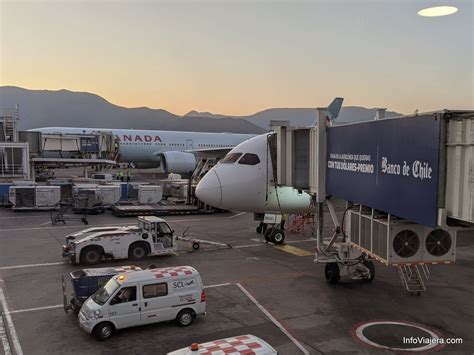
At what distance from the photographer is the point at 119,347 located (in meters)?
11.0

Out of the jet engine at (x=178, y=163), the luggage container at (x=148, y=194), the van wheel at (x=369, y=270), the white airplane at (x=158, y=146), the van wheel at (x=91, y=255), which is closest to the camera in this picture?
the van wheel at (x=369, y=270)

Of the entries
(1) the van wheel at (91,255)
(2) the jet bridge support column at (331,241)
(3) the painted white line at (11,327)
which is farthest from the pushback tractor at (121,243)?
(2) the jet bridge support column at (331,241)

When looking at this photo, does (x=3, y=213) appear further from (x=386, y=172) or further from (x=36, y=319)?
(x=386, y=172)

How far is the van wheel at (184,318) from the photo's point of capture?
12.3 metres

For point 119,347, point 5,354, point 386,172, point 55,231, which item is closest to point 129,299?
point 119,347

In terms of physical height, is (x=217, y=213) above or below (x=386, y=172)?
below

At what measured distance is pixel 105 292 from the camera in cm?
1206

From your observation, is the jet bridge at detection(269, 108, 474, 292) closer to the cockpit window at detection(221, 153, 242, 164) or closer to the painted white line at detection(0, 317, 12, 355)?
the cockpit window at detection(221, 153, 242, 164)

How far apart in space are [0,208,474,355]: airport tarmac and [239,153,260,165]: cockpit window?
179 inches

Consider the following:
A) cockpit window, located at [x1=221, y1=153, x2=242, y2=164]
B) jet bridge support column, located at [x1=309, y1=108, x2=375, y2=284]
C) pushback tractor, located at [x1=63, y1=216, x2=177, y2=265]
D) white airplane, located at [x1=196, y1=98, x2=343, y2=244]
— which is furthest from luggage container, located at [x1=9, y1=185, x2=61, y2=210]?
jet bridge support column, located at [x1=309, y1=108, x2=375, y2=284]

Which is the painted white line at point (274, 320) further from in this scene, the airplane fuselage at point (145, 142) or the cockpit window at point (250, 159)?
the airplane fuselage at point (145, 142)

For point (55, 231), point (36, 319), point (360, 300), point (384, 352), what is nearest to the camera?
point (384, 352)

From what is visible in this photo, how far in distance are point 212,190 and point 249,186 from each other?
5.64ft

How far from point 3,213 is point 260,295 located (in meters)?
26.7
